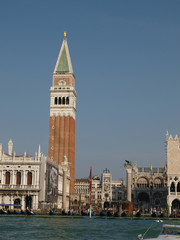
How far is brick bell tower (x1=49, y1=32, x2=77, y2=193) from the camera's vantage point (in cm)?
11269

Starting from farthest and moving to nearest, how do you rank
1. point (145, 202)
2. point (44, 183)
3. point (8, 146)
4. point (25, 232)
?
point (145, 202)
point (8, 146)
point (44, 183)
point (25, 232)

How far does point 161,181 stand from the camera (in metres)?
131

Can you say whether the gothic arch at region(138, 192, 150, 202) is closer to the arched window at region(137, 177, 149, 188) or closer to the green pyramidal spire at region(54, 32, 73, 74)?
the arched window at region(137, 177, 149, 188)

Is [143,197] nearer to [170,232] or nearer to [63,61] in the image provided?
[63,61]

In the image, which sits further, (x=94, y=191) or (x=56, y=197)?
(x=94, y=191)

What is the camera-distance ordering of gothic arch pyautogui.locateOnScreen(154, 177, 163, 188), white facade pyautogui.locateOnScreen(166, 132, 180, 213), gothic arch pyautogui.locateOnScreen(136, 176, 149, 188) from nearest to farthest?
white facade pyautogui.locateOnScreen(166, 132, 180, 213) < gothic arch pyautogui.locateOnScreen(154, 177, 163, 188) < gothic arch pyautogui.locateOnScreen(136, 176, 149, 188)

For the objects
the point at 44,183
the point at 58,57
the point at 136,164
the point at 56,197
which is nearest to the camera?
the point at 44,183

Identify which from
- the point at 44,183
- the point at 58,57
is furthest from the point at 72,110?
the point at 44,183

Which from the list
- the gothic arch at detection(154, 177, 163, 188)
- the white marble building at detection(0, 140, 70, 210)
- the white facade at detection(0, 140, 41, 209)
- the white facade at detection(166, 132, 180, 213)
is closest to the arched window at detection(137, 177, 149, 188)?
the gothic arch at detection(154, 177, 163, 188)

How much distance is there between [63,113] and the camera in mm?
114812

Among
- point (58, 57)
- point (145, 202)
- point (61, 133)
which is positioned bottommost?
point (145, 202)

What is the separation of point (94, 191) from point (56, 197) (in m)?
80.1

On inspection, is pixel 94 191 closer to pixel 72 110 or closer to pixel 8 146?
pixel 72 110

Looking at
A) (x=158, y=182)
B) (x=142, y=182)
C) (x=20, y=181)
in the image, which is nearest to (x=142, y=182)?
(x=142, y=182)
